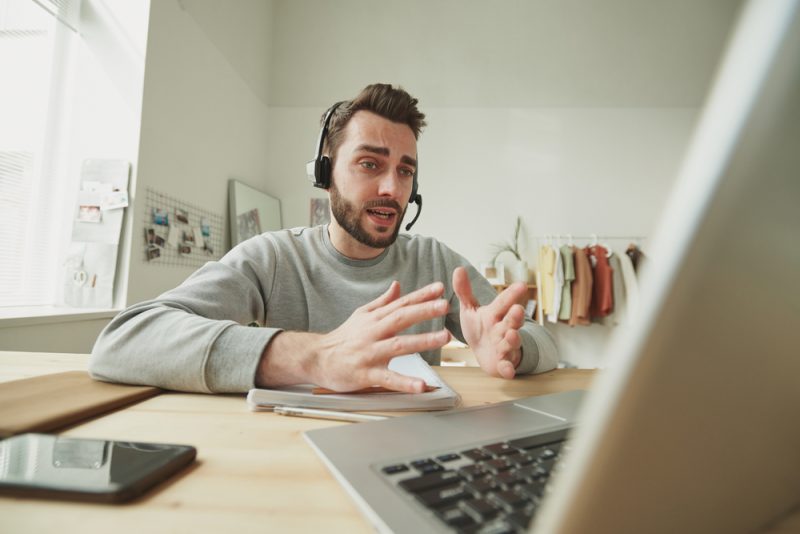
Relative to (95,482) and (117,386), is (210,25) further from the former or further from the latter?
(95,482)

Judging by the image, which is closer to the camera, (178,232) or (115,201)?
(115,201)

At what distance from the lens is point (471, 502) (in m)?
0.26

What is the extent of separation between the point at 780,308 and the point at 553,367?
853mm

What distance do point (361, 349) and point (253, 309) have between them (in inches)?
23.3

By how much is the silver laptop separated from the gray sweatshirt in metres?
0.49

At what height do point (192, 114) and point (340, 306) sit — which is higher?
point (192, 114)

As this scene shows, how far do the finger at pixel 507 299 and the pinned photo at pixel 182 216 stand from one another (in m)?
2.27

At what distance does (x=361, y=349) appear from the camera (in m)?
0.60

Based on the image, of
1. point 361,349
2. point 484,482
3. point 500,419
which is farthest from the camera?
point 361,349

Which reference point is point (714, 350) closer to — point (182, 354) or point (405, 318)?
point (405, 318)

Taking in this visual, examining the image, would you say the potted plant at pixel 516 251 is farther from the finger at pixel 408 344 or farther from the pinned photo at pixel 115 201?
the finger at pixel 408 344

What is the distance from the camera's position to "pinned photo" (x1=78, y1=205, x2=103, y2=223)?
2.04 meters

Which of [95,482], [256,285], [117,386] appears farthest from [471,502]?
[256,285]

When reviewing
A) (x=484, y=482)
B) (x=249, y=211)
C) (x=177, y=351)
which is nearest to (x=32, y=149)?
(x=249, y=211)
